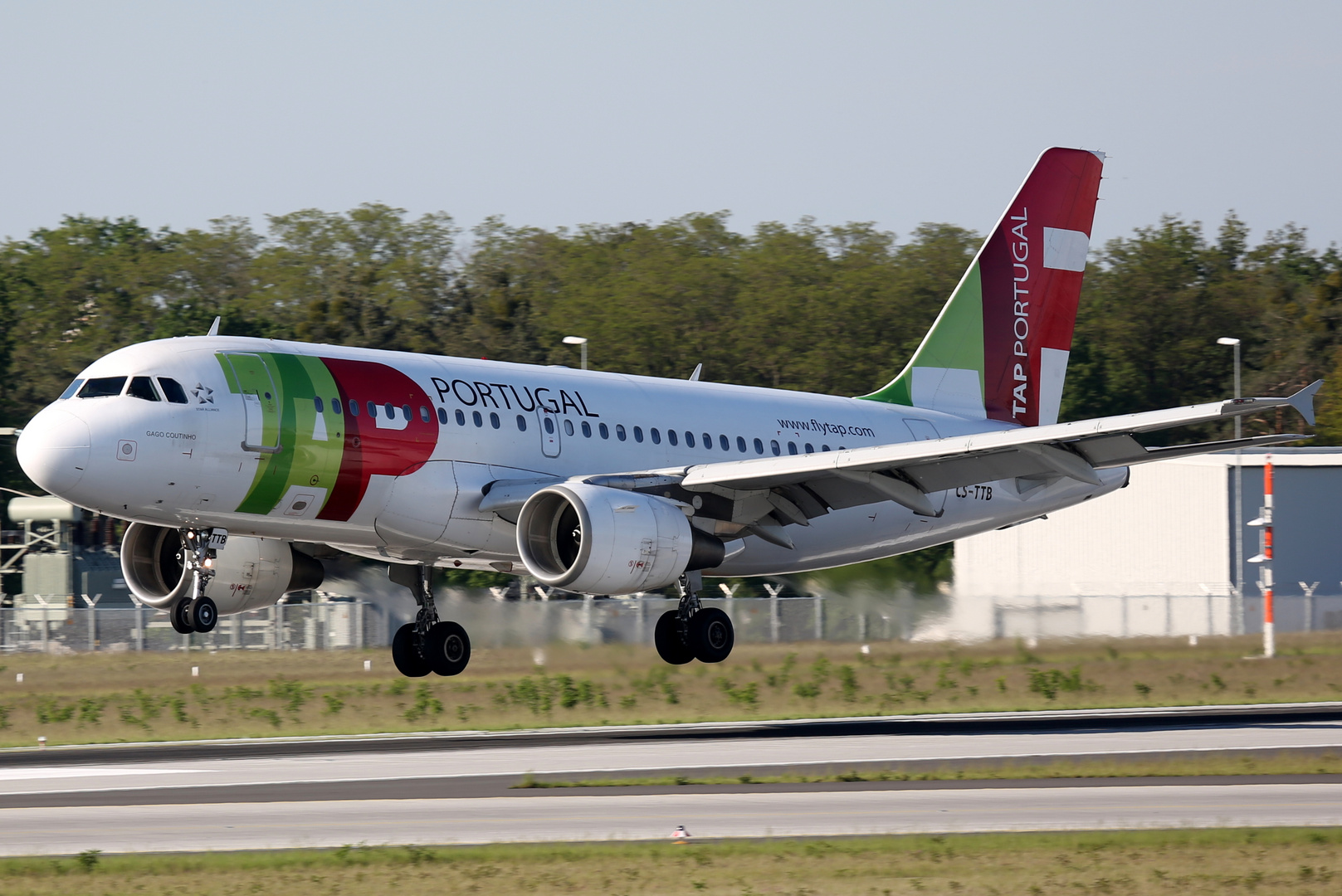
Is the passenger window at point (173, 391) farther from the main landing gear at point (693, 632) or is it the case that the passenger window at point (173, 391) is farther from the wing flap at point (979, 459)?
the main landing gear at point (693, 632)

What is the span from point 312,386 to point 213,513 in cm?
241

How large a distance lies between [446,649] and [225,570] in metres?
4.23

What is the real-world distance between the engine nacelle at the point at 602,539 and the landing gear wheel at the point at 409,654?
477 centimetres

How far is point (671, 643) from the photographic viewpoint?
3041cm

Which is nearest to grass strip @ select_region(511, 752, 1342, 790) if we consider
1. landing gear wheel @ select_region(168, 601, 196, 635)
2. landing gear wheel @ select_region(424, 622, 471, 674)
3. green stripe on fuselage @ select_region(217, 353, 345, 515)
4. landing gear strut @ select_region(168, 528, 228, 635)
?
green stripe on fuselage @ select_region(217, 353, 345, 515)

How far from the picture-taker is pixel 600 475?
2880 centimetres

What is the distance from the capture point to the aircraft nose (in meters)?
24.2

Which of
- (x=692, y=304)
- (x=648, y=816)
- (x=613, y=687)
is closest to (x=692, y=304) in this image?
(x=692, y=304)

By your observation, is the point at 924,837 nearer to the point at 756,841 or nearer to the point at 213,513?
the point at 756,841

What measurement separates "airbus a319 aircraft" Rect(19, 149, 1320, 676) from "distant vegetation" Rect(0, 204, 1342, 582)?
49.8m

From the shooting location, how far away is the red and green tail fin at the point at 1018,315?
3722cm

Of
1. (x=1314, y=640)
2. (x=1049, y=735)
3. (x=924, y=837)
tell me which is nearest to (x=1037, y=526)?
(x=1314, y=640)

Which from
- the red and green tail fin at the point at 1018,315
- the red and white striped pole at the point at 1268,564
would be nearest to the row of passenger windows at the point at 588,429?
the red and green tail fin at the point at 1018,315

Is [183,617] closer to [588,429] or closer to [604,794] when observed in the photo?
[588,429]
